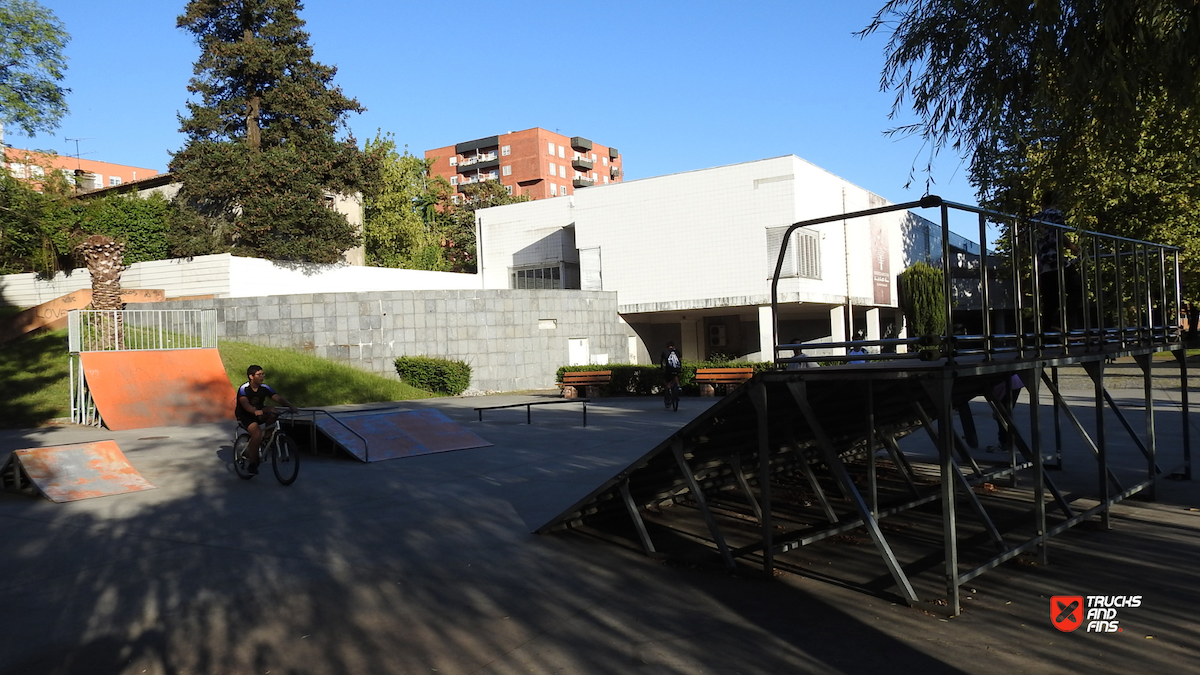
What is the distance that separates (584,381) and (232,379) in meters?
9.87

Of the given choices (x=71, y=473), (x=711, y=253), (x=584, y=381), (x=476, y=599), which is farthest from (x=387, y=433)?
(x=711, y=253)

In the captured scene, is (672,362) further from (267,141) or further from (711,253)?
(267,141)

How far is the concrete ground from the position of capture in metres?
4.68

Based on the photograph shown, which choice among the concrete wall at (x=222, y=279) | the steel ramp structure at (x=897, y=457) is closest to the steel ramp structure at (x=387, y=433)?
the steel ramp structure at (x=897, y=457)

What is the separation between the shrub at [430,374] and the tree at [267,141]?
35.9 ft

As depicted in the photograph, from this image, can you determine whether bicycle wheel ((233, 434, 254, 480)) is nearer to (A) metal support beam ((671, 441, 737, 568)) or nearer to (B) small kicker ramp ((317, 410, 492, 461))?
(B) small kicker ramp ((317, 410, 492, 461))

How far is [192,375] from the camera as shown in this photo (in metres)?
18.8

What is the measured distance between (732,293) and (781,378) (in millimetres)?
27019

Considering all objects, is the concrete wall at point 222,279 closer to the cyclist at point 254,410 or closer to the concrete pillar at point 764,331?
the concrete pillar at point 764,331

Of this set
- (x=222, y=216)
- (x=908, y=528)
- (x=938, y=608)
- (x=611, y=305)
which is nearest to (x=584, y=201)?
(x=611, y=305)

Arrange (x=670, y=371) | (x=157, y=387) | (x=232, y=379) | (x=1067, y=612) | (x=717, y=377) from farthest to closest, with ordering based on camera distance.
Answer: (x=717, y=377)
(x=232, y=379)
(x=670, y=371)
(x=157, y=387)
(x=1067, y=612)

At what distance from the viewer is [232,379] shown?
21.5m

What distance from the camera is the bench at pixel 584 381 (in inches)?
974

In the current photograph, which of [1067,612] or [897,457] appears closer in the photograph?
[1067,612]
